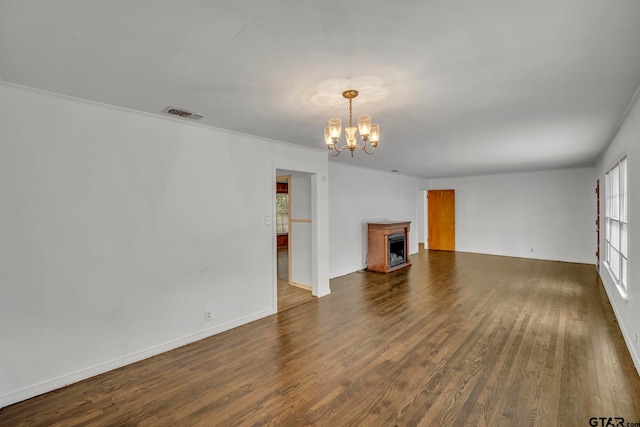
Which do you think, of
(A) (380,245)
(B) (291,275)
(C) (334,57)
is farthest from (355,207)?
(C) (334,57)

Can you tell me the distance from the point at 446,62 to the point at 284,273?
17.4 feet

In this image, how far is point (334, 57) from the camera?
1840mm

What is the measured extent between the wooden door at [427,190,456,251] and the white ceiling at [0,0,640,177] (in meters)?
6.17

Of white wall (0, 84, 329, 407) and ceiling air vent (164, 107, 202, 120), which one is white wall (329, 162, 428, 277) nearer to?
white wall (0, 84, 329, 407)

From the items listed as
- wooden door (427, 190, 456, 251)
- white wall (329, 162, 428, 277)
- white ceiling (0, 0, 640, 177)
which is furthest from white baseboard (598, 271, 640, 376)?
wooden door (427, 190, 456, 251)

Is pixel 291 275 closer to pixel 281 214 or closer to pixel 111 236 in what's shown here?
pixel 111 236

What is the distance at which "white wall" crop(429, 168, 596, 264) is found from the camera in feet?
23.5

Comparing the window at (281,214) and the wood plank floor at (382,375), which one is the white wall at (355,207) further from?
the window at (281,214)

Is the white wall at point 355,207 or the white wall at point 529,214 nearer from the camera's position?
the white wall at point 355,207

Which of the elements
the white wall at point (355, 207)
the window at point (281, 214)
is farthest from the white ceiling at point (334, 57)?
the window at point (281, 214)

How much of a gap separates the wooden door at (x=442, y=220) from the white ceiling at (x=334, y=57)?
20.2 feet

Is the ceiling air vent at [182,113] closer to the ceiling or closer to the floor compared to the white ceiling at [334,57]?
closer to the ceiling

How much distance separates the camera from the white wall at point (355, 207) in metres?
6.08

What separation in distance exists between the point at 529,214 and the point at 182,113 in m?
8.54
